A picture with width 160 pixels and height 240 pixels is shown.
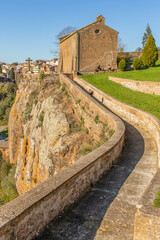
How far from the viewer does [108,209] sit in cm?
362

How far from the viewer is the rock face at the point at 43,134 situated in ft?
36.3

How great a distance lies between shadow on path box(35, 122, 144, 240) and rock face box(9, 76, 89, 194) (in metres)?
4.86

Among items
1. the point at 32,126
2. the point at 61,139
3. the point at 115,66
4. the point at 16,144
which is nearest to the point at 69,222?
the point at 61,139

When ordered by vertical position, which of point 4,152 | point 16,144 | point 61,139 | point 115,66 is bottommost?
point 4,152

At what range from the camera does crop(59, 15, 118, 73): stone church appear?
2255 centimetres

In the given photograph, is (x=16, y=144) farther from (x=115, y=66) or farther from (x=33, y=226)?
(x=33, y=226)

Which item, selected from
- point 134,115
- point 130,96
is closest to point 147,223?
point 134,115

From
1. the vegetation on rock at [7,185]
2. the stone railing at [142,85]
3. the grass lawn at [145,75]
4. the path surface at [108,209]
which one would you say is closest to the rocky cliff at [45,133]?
the vegetation on rock at [7,185]

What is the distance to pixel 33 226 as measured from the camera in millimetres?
2828

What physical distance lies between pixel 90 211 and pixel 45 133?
11.3 m

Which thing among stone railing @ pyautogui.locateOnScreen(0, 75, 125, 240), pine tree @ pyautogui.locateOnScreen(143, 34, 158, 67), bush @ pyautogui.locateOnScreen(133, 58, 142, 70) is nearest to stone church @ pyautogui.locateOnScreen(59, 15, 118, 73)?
bush @ pyautogui.locateOnScreen(133, 58, 142, 70)

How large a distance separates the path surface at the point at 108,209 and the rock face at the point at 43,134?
4.86 meters

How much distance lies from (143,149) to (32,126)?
1228cm

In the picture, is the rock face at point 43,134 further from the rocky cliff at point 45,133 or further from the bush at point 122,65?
the bush at point 122,65
